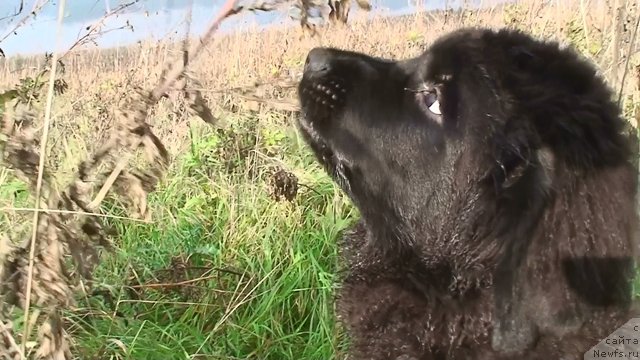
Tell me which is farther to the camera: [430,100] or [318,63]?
[318,63]

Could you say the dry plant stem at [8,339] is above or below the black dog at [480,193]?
below

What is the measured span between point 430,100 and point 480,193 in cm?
31

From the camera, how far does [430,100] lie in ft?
6.68

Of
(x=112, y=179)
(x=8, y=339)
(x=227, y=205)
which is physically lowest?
(x=227, y=205)

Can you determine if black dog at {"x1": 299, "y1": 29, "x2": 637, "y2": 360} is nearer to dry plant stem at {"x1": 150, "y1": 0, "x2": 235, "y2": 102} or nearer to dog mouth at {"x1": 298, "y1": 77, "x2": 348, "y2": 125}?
dog mouth at {"x1": 298, "y1": 77, "x2": 348, "y2": 125}

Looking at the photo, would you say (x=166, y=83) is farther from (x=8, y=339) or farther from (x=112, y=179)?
(x=8, y=339)

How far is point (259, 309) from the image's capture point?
2986 mm

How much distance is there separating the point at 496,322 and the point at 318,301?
1.31 meters

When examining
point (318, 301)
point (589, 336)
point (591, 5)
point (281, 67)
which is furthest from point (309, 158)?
point (589, 336)

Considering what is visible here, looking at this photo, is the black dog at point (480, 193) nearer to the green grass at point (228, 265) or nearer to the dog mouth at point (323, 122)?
the dog mouth at point (323, 122)

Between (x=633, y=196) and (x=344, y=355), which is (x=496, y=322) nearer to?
(x=633, y=196)

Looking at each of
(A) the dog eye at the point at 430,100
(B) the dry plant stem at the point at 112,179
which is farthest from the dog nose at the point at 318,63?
(B) the dry plant stem at the point at 112,179

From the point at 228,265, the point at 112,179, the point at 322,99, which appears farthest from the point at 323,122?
the point at 228,265

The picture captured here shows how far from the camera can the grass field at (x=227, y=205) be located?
9.29 feet
